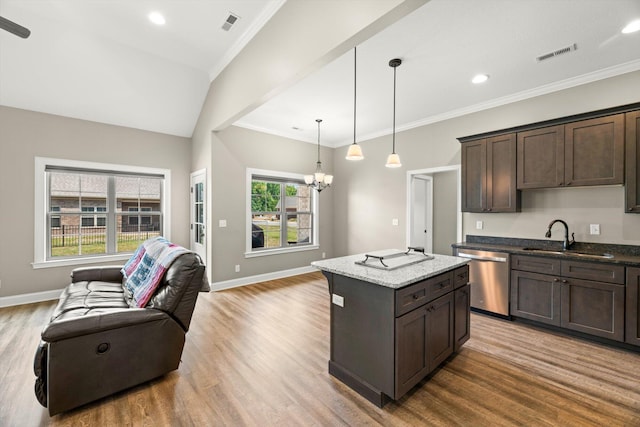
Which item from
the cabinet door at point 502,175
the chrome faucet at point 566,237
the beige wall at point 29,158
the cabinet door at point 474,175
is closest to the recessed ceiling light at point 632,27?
the cabinet door at point 502,175

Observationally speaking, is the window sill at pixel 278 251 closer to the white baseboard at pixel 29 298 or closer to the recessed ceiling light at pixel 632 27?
the white baseboard at pixel 29 298

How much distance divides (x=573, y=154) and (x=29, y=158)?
23.5ft

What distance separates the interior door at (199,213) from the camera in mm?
4857

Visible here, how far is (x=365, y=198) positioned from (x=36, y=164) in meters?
5.49

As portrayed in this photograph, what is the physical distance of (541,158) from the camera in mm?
3361

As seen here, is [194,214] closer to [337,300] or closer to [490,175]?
[337,300]

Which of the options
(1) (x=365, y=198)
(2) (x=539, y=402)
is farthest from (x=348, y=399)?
(1) (x=365, y=198)

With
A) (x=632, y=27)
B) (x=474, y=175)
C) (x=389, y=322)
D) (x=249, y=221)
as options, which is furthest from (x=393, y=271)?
(x=249, y=221)

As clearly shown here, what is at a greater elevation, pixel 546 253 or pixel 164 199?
pixel 164 199

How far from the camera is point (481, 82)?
138 inches

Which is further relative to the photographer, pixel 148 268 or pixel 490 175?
pixel 490 175

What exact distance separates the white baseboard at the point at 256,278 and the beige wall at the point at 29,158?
2.30 metres

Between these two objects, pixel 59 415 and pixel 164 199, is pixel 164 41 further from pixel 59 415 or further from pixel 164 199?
pixel 59 415

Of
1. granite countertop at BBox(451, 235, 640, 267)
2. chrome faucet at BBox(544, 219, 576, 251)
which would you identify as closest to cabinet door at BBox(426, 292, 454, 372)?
granite countertop at BBox(451, 235, 640, 267)
